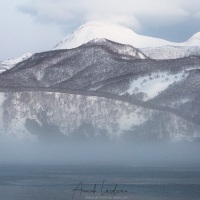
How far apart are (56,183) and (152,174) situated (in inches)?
1561

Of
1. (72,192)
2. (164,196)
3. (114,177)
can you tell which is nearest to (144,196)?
(164,196)

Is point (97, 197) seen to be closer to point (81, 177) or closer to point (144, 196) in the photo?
point (144, 196)

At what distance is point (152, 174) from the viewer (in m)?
196

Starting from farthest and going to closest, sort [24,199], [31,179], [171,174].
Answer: [171,174] < [31,179] < [24,199]

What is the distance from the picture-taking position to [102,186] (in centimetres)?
14775

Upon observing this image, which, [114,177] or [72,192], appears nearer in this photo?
[72,192]

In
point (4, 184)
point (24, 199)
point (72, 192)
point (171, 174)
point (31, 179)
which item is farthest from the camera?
point (171, 174)

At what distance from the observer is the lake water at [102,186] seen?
136500 mm

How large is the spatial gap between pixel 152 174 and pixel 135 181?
87.7ft

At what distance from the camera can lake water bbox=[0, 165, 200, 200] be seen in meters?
136
